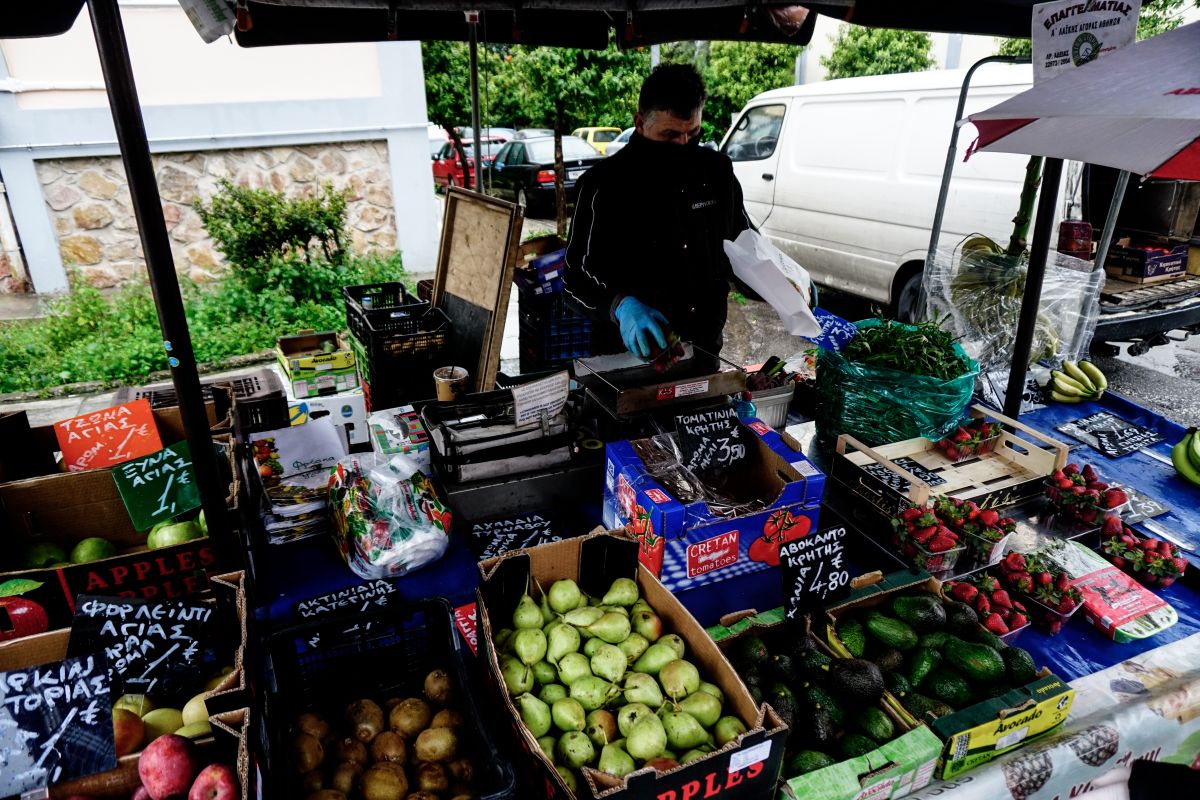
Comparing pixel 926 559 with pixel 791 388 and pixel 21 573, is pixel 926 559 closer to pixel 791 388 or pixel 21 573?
pixel 791 388

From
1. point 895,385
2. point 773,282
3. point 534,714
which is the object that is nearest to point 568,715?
point 534,714

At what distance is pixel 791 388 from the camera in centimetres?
356

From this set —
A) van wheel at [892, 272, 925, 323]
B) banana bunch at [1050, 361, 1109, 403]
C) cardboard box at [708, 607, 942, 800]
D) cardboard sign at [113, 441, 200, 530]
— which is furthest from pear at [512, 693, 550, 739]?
van wheel at [892, 272, 925, 323]

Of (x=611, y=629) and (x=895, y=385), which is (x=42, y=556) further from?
(x=895, y=385)

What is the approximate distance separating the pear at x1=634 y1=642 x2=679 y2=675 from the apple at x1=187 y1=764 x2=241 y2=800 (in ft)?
3.23

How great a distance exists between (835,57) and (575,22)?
15.4m

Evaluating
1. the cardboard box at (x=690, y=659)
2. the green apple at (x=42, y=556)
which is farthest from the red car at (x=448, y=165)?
the cardboard box at (x=690, y=659)

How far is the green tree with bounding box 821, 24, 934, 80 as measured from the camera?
1648 cm

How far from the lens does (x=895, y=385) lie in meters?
3.12

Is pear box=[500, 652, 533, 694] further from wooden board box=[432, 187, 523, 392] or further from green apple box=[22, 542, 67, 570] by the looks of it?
wooden board box=[432, 187, 523, 392]

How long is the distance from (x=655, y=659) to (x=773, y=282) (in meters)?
1.63

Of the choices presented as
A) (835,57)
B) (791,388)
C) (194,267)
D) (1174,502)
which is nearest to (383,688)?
(791,388)

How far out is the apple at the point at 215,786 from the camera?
4.81ft

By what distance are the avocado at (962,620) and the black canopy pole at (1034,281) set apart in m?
1.80
